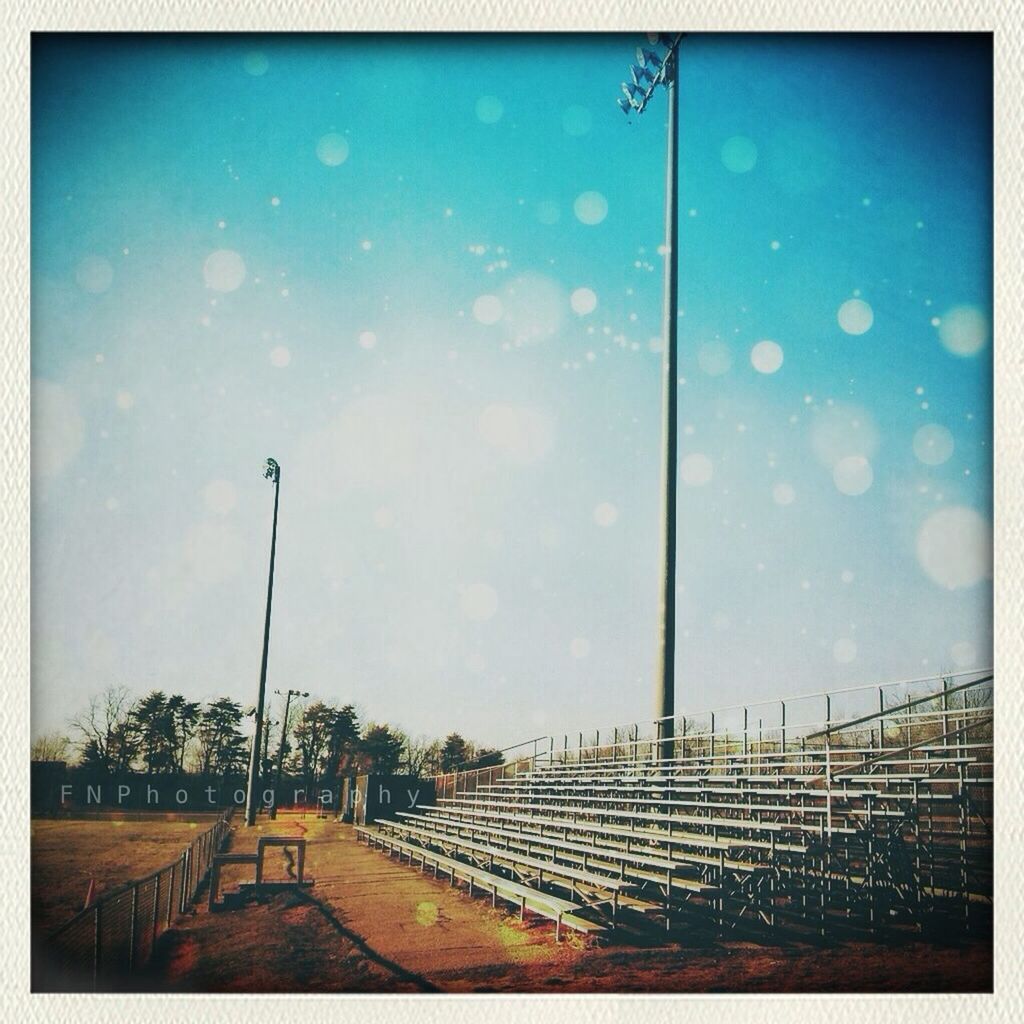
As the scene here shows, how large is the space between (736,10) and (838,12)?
538 millimetres

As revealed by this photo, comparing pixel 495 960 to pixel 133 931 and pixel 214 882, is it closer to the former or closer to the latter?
pixel 133 931

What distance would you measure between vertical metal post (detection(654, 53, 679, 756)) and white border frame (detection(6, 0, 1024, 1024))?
4.17 feet

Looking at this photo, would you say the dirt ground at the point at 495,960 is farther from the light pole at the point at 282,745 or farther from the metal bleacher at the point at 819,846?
the light pole at the point at 282,745

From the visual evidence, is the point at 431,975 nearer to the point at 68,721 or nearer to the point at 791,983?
the point at 791,983

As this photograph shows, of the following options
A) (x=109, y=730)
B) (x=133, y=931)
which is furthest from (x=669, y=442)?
(x=109, y=730)

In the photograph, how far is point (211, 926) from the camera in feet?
15.8

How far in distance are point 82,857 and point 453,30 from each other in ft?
17.1

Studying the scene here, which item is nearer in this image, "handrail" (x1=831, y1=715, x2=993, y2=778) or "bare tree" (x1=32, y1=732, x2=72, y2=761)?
"handrail" (x1=831, y1=715, x2=993, y2=778)

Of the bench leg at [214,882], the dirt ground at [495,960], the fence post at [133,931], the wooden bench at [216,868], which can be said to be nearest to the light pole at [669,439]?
the dirt ground at [495,960]

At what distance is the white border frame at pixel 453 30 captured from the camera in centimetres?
416

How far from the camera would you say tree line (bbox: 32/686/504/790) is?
5.45 m

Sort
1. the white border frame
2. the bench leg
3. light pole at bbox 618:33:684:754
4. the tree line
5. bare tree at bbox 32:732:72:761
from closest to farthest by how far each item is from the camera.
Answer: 1. the white border frame
2. bare tree at bbox 32:732:72:761
3. the bench leg
4. the tree line
5. light pole at bbox 618:33:684:754

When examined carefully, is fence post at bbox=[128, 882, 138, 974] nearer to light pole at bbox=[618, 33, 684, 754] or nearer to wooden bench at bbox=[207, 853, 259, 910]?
wooden bench at bbox=[207, 853, 259, 910]

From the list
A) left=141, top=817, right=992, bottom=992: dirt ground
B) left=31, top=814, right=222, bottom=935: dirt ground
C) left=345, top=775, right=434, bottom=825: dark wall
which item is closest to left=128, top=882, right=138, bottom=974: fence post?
left=141, top=817, right=992, bottom=992: dirt ground
